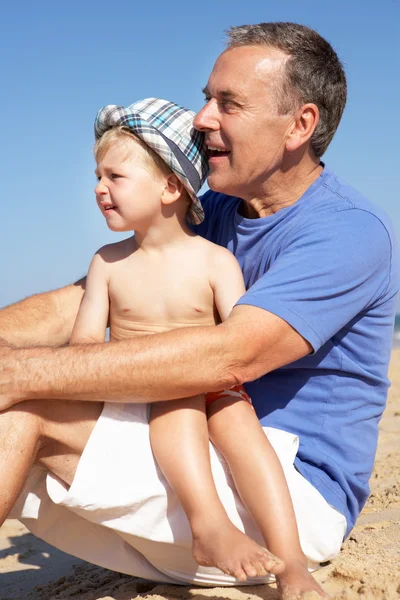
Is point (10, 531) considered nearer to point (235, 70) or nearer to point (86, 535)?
point (86, 535)

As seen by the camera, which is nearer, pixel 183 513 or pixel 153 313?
pixel 183 513

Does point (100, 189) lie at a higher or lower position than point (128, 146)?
lower

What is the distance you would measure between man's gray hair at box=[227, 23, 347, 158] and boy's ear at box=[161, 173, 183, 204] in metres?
0.59

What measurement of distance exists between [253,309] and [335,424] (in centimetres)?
71

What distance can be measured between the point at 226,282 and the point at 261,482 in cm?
86

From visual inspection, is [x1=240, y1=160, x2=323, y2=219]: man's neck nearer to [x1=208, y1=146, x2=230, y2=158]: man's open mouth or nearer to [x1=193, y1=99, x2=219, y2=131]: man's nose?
[x1=208, y1=146, x2=230, y2=158]: man's open mouth

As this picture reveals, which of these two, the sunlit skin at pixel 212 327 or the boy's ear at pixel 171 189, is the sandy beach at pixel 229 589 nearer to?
the sunlit skin at pixel 212 327

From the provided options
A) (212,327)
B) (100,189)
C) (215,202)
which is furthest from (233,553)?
(215,202)

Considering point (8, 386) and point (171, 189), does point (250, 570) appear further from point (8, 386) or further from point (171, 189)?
point (171, 189)

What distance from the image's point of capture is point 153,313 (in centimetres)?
324

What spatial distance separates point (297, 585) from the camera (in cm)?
250

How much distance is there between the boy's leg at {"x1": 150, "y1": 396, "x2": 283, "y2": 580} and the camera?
8.15 ft

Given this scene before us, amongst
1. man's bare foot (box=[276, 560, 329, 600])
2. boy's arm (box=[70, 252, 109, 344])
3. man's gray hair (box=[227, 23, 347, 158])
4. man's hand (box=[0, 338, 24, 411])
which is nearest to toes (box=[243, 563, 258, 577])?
man's bare foot (box=[276, 560, 329, 600])

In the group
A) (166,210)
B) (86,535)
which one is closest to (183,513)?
(86,535)
